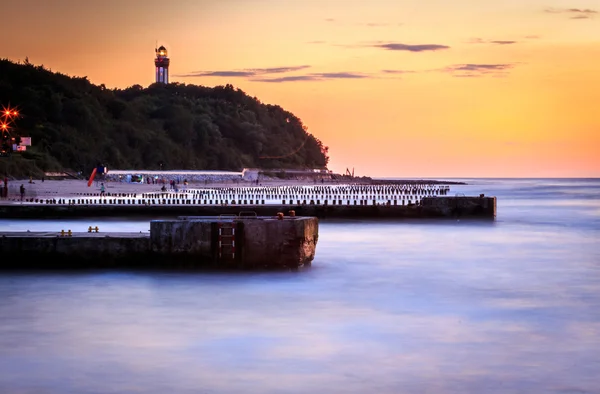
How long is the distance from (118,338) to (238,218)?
26.4 feet

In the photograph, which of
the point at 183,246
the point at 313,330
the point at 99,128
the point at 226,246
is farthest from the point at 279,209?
the point at 99,128

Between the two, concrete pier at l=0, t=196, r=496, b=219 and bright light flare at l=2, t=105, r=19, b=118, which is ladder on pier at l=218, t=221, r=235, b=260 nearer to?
concrete pier at l=0, t=196, r=496, b=219

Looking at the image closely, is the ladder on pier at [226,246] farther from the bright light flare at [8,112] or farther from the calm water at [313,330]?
the bright light flare at [8,112]

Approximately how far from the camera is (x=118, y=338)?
52.1 feet

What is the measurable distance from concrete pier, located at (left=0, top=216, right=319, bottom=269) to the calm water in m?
0.46

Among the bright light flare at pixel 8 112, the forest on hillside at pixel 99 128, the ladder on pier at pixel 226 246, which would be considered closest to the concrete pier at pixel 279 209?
the ladder on pier at pixel 226 246

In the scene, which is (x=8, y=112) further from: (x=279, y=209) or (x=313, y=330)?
(x=313, y=330)

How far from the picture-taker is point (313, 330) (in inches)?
675

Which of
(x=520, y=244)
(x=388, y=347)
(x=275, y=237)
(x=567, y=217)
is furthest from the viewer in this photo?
(x=567, y=217)

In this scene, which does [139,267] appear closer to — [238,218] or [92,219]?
[238,218]

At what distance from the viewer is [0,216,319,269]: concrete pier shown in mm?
23047

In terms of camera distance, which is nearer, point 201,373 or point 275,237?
point 201,373

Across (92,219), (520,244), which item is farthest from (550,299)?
(92,219)

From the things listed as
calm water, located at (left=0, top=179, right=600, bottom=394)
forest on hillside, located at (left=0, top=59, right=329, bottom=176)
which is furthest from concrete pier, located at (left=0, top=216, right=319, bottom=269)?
forest on hillside, located at (left=0, top=59, right=329, bottom=176)
